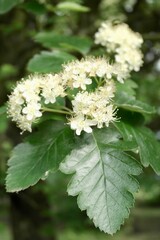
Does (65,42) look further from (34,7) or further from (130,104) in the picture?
(130,104)

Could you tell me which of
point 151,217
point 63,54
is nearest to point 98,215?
point 63,54

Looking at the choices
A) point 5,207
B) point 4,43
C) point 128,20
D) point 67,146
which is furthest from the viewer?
point 5,207

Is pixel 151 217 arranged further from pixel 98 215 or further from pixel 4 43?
pixel 98 215

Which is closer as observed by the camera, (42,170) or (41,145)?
(42,170)

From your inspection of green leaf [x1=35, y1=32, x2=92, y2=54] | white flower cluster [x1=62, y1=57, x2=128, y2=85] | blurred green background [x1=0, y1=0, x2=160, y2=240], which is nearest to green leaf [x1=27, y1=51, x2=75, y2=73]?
green leaf [x1=35, y1=32, x2=92, y2=54]

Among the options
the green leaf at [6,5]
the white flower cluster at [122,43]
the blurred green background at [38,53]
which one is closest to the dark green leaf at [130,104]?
the white flower cluster at [122,43]

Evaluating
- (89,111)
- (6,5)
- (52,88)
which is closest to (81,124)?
(89,111)
